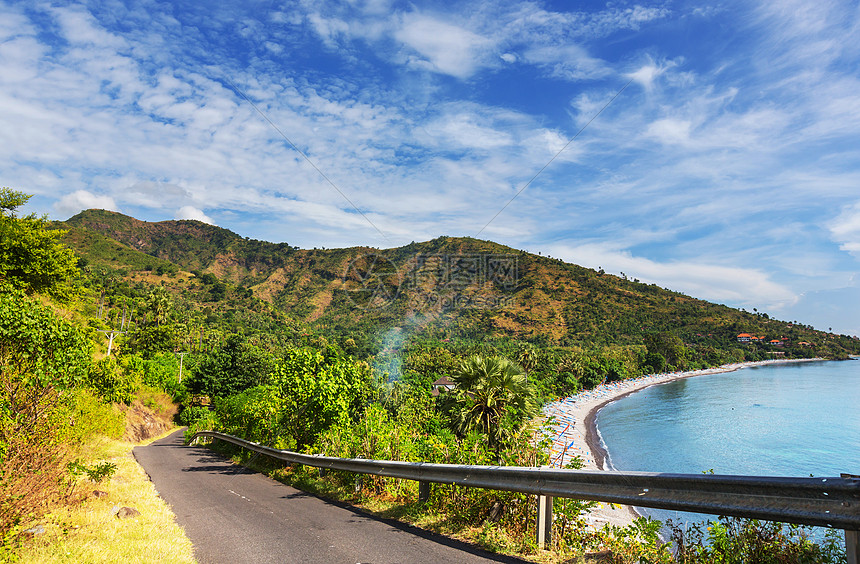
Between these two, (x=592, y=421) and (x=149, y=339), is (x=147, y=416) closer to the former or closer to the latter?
(x=149, y=339)

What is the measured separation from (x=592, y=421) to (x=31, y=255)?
76.2 meters

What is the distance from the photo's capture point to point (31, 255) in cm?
2255

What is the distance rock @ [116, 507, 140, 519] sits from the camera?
6812 mm

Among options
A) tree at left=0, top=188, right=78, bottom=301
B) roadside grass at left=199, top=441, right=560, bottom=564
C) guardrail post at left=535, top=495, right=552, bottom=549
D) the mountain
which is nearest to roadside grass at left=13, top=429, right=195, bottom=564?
roadside grass at left=199, top=441, right=560, bottom=564

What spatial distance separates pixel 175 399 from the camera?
2069 inches

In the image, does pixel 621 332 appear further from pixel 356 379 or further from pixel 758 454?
pixel 356 379

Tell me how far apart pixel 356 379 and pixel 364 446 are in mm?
3672

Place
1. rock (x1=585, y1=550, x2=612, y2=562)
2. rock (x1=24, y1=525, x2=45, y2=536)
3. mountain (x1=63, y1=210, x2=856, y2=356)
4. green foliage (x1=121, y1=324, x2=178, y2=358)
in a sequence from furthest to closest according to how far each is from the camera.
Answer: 1. mountain (x1=63, y1=210, x2=856, y2=356)
2. green foliage (x1=121, y1=324, x2=178, y2=358)
3. rock (x1=24, y1=525, x2=45, y2=536)
4. rock (x1=585, y1=550, x2=612, y2=562)

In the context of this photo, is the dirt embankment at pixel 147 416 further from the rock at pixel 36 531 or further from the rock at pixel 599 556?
the rock at pixel 599 556

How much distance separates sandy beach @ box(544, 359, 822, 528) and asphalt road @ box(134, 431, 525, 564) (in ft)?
20.1

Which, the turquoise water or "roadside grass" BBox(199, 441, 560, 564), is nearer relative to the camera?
"roadside grass" BBox(199, 441, 560, 564)

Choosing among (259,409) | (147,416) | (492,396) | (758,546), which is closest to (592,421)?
(492,396)

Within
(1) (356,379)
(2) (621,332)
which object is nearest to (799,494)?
(1) (356,379)

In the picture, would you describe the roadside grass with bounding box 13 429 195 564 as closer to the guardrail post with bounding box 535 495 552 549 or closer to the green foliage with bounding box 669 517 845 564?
the guardrail post with bounding box 535 495 552 549
